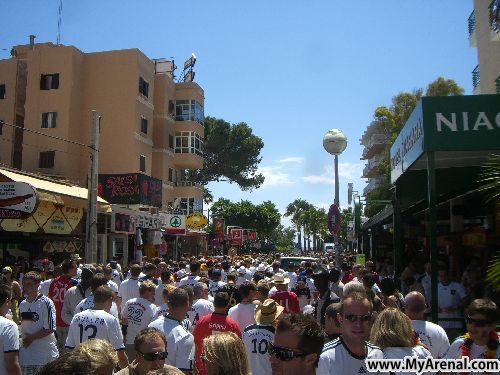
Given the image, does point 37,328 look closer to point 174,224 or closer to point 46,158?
point 174,224

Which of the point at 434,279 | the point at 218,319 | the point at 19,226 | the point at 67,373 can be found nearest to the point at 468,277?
the point at 434,279

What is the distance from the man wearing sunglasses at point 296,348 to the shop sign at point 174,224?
2762cm

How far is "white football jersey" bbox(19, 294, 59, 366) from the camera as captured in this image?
20.8 ft

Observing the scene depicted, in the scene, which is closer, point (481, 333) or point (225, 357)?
point (225, 357)

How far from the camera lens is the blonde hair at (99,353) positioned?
307cm

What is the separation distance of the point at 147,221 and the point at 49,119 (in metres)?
12.8

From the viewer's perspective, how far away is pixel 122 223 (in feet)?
79.4

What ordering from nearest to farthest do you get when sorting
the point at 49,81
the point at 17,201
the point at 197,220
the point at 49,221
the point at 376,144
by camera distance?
the point at 17,201 < the point at 49,221 < the point at 197,220 < the point at 49,81 < the point at 376,144

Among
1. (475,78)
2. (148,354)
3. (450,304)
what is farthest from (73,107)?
(148,354)

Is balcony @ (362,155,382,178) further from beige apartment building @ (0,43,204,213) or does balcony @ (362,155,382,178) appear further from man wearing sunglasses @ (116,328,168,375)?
man wearing sunglasses @ (116,328,168,375)

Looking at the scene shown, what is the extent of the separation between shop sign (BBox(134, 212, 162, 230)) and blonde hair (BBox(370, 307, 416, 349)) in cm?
2175

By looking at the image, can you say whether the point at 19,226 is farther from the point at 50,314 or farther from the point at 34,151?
the point at 34,151

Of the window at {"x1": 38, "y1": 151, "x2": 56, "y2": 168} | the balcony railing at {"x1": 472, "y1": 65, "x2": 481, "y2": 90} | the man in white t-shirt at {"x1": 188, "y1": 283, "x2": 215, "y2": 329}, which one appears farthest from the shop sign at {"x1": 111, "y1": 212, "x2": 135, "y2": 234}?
the balcony railing at {"x1": 472, "y1": 65, "x2": 481, "y2": 90}

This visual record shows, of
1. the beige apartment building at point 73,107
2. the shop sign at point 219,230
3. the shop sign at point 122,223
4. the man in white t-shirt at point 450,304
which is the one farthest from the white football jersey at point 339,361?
the shop sign at point 219,230
